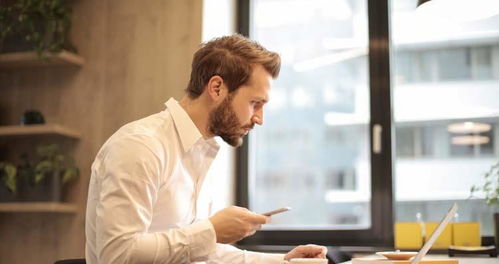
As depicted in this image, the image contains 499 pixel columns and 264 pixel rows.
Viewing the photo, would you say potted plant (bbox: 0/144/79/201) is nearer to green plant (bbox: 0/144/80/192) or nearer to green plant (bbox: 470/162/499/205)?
green plant (bbox: 0/144/80/192)

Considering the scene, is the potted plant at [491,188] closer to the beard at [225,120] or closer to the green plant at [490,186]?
the green plant at [490,186]

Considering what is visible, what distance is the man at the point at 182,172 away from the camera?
68.3 inches

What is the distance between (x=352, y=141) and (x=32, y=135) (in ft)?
Result: 6.19

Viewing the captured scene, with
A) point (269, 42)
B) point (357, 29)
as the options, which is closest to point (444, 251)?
point (357, 29)

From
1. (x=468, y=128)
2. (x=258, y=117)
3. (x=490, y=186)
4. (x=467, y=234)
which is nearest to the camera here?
(x=258, y=117)

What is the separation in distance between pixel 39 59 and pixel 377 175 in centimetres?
199

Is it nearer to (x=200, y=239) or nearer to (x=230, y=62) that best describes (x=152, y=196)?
(x=200, y=239)

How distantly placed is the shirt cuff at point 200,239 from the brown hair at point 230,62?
0.55 metres

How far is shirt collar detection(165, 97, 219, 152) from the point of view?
2068mm

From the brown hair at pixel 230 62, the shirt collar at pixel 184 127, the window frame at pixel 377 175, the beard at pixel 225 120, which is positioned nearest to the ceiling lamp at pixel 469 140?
the window frame at pixel 377 175

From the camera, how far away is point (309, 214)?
370 cm

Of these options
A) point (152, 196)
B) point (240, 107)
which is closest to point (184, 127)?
point (240, 107)

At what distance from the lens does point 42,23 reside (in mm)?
3766

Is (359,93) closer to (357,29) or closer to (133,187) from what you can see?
(357,29)
